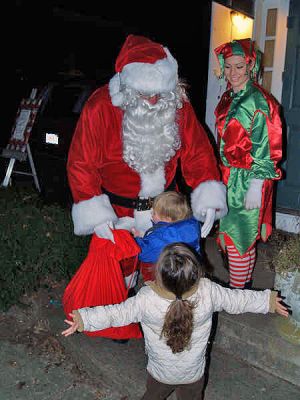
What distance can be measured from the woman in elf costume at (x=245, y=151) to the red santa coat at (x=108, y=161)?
0.54ft

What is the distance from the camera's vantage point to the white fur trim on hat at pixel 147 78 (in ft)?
8.63

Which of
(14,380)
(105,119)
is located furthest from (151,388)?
(105,119)

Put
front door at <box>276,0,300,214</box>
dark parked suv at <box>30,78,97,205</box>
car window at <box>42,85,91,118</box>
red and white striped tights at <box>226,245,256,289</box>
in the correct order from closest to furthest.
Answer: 1. red and white striped tights at <box>226,245,256,289</box>
2. front door at <box>276,0,300,214</box>
3. dark parked suv at <box>30,78,97,205</box>
4. car window at <box>42,85,91,118</box>

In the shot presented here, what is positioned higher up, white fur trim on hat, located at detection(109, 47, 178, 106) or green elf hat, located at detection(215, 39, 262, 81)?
green elf hat, located at detection(215, 39, 262, 81)

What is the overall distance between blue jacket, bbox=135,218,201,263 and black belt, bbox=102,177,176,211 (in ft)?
1.17

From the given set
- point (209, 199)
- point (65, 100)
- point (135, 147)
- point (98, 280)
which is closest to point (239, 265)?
point (209, 199)

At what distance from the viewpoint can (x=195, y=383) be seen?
232cm

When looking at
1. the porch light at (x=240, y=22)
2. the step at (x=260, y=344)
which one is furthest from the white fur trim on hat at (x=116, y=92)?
the porch light at (x=240, y=22)

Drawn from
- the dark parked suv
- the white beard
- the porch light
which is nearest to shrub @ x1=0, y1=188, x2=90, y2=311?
the white beard

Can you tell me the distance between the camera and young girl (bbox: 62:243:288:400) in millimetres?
2072

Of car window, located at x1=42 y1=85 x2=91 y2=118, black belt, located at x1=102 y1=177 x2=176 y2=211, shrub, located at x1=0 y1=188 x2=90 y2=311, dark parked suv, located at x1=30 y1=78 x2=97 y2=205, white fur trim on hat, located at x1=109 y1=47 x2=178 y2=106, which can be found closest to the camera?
white fur trim on hat, located at x1=109 y1=47 x2=178 y2=106

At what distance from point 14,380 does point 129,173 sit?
153 centimetres

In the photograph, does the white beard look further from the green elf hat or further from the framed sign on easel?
the framed sign on easel

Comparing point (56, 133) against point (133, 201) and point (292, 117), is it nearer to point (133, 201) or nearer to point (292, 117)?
point (292, 117)
